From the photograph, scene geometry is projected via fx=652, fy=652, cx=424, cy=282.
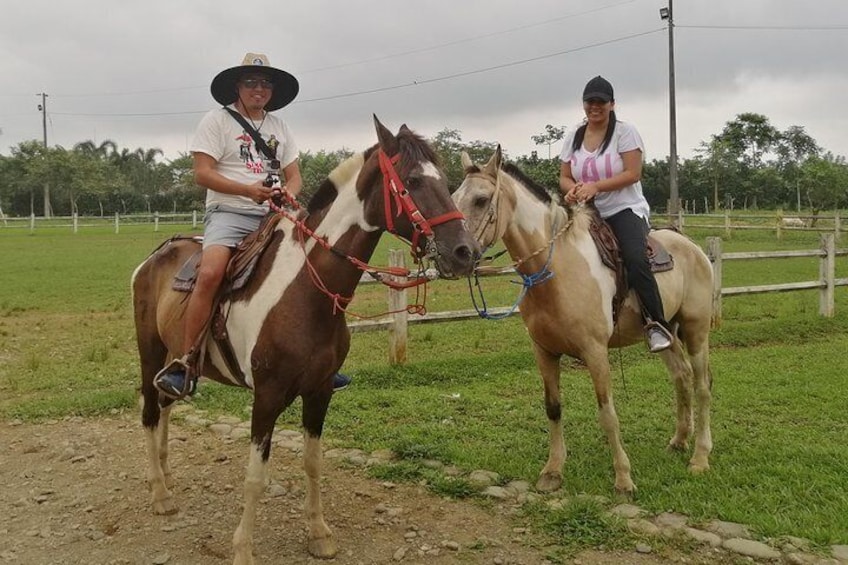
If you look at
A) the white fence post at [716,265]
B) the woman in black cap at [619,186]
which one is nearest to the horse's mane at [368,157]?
the woman in black cap at [619,186]

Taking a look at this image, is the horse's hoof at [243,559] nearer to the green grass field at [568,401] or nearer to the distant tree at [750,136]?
the green grass field at [568,401]

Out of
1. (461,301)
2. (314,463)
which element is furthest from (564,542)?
(461,301)

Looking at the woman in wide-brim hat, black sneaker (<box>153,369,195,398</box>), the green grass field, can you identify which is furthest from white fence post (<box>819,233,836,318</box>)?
black sneaker (<box>153,369,195,398</box>)

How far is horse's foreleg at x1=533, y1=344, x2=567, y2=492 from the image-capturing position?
15.8ft

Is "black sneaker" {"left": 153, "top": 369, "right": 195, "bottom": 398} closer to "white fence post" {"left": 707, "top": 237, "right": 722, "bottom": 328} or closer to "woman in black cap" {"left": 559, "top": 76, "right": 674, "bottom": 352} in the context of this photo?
"woman in black cap" {"left": 559, "top": 76, "right": 674, "bottom": 352}

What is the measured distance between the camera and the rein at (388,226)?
3.20 m

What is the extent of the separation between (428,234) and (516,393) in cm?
451

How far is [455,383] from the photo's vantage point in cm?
784

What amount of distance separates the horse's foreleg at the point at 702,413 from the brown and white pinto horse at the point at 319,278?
291cm

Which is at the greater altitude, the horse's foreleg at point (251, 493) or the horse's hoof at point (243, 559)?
the horse's foreleg at point (251, 493)

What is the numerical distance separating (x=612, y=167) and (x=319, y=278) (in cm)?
266

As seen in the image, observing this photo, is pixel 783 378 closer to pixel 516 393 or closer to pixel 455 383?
pixel 516 393

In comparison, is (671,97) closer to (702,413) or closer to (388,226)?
(702,413)

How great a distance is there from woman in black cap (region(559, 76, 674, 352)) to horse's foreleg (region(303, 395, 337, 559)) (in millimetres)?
2475
